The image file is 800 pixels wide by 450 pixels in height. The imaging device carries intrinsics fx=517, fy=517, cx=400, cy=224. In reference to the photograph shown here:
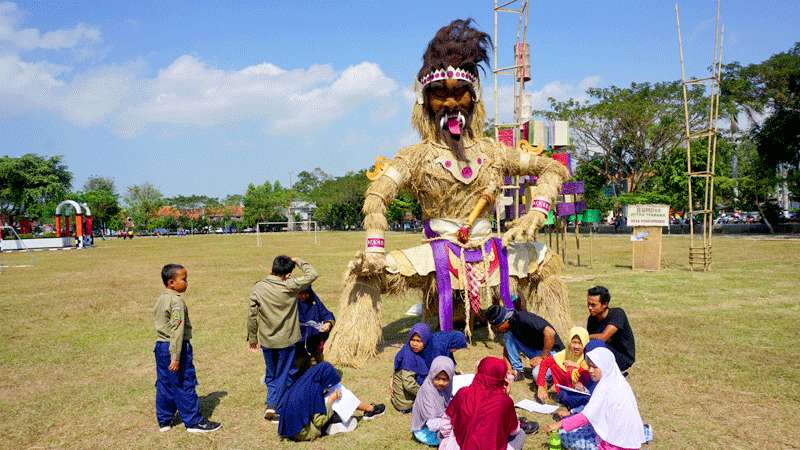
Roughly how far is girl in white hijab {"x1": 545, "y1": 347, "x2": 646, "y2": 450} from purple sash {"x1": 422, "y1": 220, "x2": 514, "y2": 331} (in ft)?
7.59

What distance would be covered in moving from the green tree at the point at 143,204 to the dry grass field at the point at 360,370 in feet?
224

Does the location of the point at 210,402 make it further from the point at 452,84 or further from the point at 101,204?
the point at 101,204

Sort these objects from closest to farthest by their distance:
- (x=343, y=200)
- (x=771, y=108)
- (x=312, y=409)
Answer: (x=312, y=409)
(x=771, y=108)
(x=343, y=200)

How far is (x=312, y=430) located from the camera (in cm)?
408

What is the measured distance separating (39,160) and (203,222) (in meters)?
32.7

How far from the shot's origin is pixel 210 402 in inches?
197

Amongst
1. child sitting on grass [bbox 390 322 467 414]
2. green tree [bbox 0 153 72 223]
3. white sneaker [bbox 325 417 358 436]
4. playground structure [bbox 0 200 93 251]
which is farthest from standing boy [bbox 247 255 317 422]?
green tree [bbox 0 153 72 223]

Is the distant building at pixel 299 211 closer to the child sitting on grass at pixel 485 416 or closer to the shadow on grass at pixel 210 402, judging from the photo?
the shadow on grass at pixel 210 402

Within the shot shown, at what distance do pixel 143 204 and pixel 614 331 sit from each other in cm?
8093

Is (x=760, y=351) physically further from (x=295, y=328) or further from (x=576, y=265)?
(x=576, y=265)

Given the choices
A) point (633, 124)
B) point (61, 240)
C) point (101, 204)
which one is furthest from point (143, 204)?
point (633, 124)

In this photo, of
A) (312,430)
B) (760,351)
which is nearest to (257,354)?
(312,430)

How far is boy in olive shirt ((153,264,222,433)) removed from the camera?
4.24 meters

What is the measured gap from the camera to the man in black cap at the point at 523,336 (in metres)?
5.20
